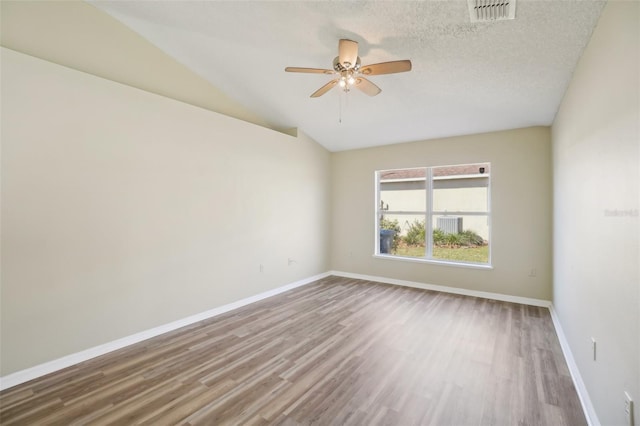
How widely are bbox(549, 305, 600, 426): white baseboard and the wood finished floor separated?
0.16 ft

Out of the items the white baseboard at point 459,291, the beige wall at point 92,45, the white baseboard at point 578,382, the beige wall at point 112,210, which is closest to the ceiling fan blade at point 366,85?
the beige wall at point 112,210

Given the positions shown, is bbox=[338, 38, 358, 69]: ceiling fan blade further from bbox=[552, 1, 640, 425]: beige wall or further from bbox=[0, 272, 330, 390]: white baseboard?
bbox=[0, 272, 330, 390]: white baseboard

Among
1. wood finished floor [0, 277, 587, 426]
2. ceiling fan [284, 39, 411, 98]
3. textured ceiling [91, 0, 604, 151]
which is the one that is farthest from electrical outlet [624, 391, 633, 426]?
ceiling fan [284, 39, 411, 98]

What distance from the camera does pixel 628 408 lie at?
132 centimetres

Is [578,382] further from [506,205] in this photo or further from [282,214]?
[282,214]

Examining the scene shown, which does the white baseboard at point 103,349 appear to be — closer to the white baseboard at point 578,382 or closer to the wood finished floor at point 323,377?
the wood finished floor at point 323,377

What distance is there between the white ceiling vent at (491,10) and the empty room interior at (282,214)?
0.02m

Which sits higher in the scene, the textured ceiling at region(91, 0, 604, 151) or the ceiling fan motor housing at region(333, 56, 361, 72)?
the textured ceiling at region(91, 0, 604, 151)

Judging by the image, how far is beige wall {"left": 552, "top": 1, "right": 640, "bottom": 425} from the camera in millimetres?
1312

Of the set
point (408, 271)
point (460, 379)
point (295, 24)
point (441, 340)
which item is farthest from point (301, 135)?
point (460, 379)

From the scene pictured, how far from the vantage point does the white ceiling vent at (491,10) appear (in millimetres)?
2012

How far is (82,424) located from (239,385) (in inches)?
39.7

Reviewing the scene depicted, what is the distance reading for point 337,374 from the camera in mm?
2441

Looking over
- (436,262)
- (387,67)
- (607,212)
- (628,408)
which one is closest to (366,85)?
(387,67)
